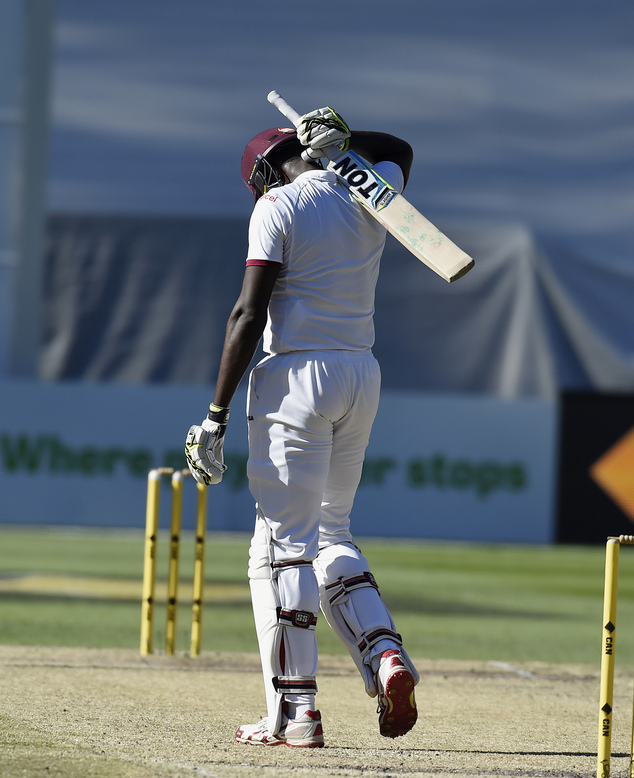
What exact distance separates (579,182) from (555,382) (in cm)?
458

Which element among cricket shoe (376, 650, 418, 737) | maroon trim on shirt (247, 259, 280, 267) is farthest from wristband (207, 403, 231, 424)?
cricket shoe (376, 650, 418, 737)

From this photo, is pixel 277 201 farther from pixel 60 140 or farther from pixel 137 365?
pixel 60 140

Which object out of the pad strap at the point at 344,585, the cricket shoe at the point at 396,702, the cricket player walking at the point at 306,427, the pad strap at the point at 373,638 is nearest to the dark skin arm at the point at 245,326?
the cricket player walking at the point at 306,427

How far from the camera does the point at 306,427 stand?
406cm

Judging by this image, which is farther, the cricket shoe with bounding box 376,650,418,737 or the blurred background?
the blurred background

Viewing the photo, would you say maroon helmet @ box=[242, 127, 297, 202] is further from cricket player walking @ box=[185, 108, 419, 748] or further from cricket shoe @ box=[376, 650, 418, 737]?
cricket shoe @ box=[376, 650, 418, 737]

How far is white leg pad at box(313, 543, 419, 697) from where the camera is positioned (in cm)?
410

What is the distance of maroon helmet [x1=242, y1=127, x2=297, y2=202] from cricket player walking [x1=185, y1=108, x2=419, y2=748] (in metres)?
0.11

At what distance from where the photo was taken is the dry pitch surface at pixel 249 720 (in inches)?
150

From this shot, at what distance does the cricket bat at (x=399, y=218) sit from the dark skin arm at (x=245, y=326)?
0.40m

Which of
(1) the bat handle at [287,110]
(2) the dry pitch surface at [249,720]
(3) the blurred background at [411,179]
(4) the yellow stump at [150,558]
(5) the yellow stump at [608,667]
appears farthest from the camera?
(3) the blurred background at [411,179]

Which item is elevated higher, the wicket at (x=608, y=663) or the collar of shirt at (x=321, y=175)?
the collar of shirt at (x=321, y=175)

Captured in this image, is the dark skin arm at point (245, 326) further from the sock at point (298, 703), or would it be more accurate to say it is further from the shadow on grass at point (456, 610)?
the shadow on grass at point (456, 610)

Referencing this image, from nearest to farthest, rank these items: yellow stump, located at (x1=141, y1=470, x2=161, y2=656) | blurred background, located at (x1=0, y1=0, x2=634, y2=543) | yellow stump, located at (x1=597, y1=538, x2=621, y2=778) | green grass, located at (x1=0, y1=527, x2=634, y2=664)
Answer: yellow stump, located at (x1=597, y1=538, x2=621, y2=778) < yellow stump, located at (x1=141, y1=470, x2=161, y2=656) < green grass, located at (x1=0, y1=527, x2=634, y2=664) < blurred background, located at (x1=0, y1=0, x2=634, y2=543)
